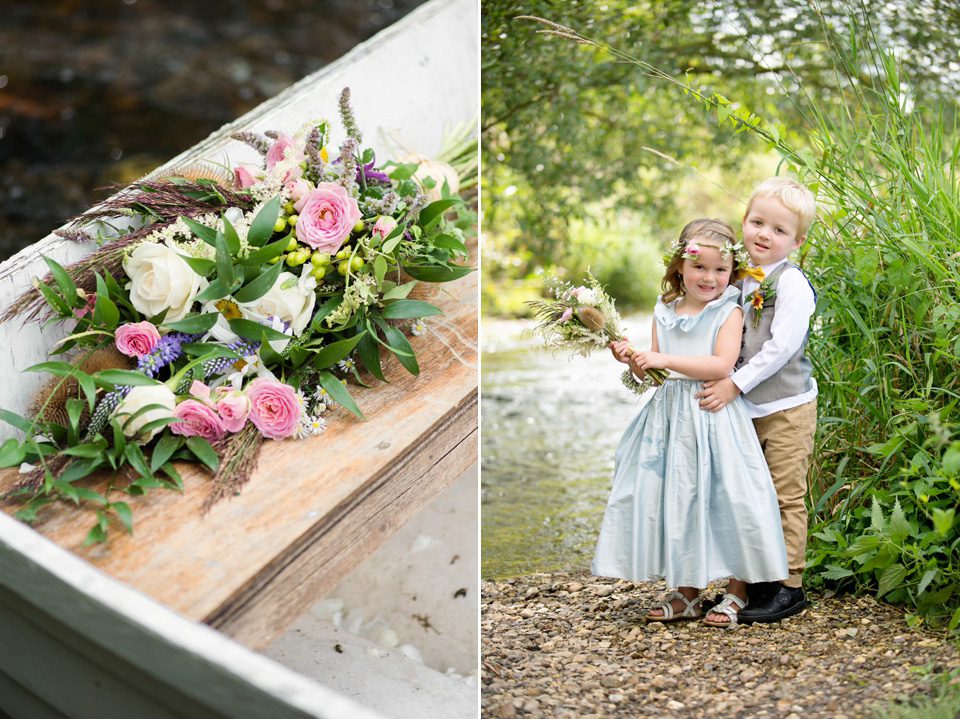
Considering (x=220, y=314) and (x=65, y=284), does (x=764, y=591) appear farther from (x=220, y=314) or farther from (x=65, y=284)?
(x=65, y=284)

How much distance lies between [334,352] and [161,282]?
16.6 inches

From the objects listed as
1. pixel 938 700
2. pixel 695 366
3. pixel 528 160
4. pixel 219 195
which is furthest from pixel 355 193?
pixel 528 160

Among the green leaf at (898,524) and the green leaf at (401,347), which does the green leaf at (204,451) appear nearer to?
the green leaf at (401,347)

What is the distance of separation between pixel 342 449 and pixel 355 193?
29.6 inches

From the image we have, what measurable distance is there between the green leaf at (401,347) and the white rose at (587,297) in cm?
47

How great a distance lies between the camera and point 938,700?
1.57 meters

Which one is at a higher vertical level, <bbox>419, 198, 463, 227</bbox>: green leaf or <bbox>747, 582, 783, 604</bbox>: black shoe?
<bbox>419, 198, 463, 227</bbox>: green leaf

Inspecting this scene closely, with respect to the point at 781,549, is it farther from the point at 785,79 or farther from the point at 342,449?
the point at 785,79

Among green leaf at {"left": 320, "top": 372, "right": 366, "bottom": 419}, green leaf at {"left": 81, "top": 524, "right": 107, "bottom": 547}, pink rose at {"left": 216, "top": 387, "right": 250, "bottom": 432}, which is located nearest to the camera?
green leaf at {"left": 81, "top": 524, "right": 107, "bottom": 547}

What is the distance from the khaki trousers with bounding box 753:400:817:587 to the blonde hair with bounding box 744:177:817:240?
1.62 feet

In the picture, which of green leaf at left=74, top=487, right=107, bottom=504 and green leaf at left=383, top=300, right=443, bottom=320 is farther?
green leaf at left=383, top=300, right=443, bottom=320

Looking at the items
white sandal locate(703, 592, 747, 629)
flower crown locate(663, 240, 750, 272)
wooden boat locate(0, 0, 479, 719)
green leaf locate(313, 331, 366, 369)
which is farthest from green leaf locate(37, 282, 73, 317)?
white sandal locate(703, 592, 747, 629)

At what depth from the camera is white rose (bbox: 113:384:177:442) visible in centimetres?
167

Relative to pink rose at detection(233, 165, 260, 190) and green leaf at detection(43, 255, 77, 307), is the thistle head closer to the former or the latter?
pink rose at detection(233, 165, 260, 190)
